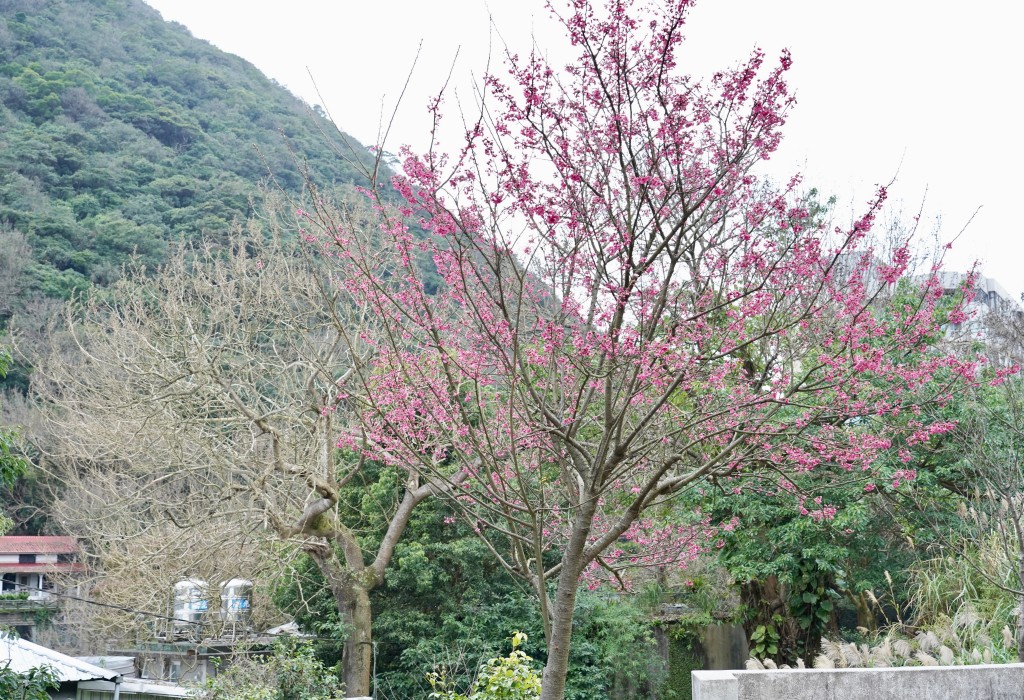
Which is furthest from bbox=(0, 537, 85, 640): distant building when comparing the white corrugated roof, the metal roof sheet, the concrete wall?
the concrete wall

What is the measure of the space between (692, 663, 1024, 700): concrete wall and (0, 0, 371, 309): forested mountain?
15.4 metres

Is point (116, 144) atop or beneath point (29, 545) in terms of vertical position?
atop

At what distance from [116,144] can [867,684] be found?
27.4 meters

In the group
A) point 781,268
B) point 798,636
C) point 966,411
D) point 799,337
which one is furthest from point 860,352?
point 798,636

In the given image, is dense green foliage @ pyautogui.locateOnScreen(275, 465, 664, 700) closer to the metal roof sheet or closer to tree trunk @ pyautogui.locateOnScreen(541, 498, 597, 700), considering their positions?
tree trunk @ pyautogui.locateOnScreen(541, 498, 597, 700)

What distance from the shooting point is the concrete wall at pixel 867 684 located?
13.6 ft

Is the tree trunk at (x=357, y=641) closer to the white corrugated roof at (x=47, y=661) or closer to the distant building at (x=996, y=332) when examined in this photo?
the white corrugated roof at (x=47, y=661)

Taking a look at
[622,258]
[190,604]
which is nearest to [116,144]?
[190,604]

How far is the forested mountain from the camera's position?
71.6ft

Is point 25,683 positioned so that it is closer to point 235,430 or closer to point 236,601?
point 236,601

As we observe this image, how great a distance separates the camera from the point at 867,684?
14.3ft

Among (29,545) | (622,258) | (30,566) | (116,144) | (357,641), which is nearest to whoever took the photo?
(622,258)

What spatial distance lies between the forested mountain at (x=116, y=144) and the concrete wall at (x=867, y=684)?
15.4m

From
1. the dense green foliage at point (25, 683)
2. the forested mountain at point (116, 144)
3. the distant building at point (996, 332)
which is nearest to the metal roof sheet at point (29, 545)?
the forested mountain at point (116, 144)
